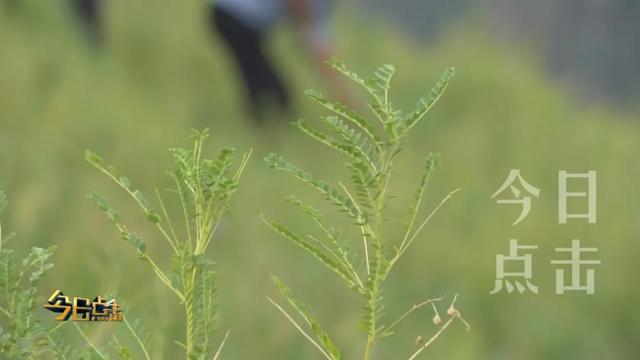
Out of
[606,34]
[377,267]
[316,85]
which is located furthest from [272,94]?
[377,267]

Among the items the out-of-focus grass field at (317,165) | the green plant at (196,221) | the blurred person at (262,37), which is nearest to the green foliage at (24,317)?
the green plant at (196,221)

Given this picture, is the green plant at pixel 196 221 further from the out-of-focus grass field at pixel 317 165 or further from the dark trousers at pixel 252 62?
the dark trousers at pixel 252 62

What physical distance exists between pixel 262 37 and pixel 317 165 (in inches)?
19.3

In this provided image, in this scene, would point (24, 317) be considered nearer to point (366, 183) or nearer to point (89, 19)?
point (366, 183)

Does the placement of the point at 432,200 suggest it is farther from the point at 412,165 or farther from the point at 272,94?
the point at 272,94

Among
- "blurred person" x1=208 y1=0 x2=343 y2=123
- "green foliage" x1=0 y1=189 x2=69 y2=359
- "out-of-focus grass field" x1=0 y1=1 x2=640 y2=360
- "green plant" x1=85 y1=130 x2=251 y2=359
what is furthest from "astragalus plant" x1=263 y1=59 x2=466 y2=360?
"blurred person" x1=208 y1=0 x2=343 y2=123

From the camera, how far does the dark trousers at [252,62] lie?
3.75 m

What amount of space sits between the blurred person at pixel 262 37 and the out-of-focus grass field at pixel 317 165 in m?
0.05

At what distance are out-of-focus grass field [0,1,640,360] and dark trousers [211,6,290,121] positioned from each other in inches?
2.0

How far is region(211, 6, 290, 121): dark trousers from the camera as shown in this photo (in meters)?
3.75

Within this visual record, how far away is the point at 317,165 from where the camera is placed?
11.6 feet

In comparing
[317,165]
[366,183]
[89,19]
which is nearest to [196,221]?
[366,183]

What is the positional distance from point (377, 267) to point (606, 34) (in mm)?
4165

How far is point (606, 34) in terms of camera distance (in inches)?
190
